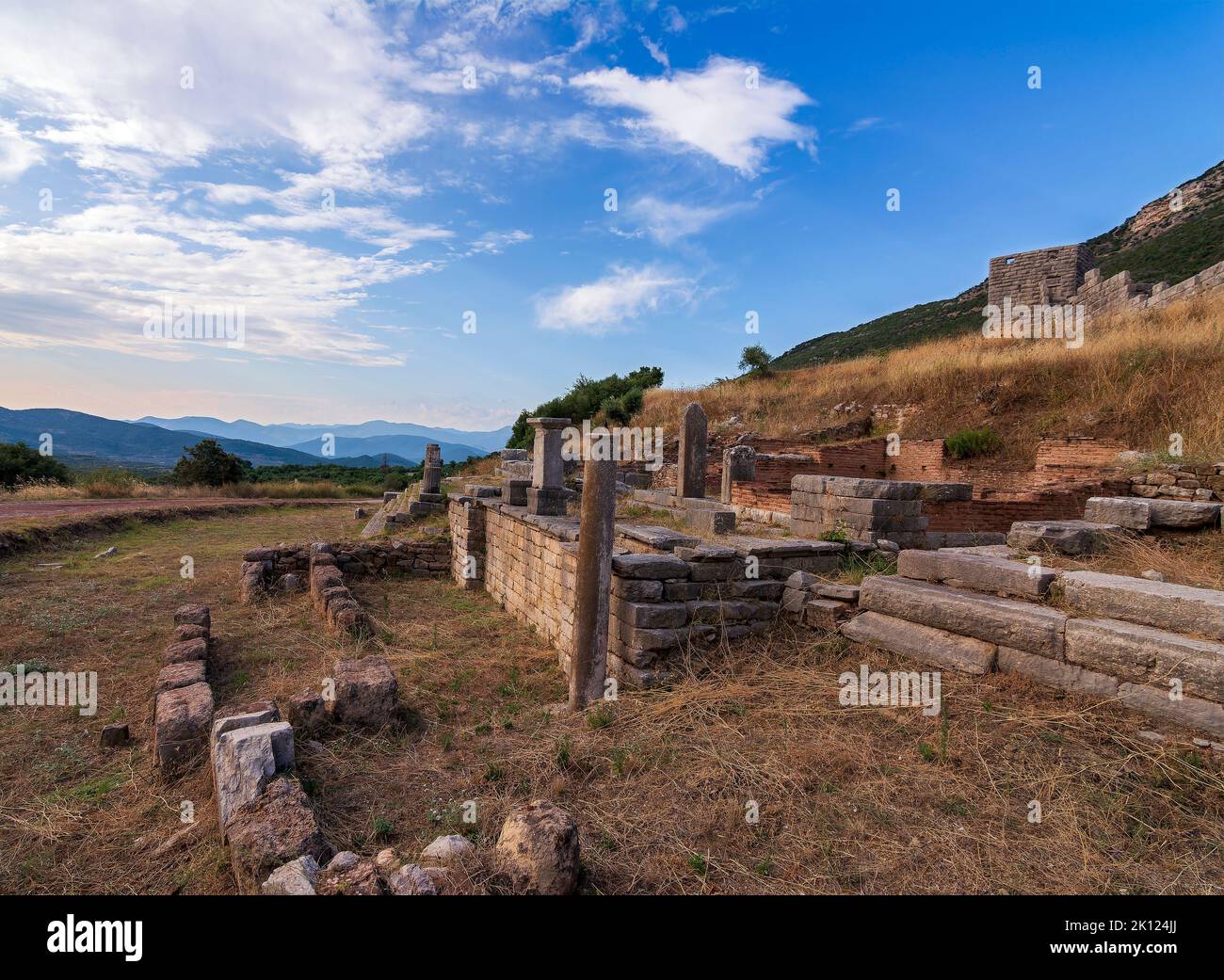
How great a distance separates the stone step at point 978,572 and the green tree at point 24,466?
27.2 meters

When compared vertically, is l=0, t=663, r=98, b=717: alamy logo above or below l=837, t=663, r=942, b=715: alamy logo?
below

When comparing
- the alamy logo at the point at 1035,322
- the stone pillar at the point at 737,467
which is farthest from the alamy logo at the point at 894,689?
the alamy logo at the point at 1035,322

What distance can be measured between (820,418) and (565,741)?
1700cm

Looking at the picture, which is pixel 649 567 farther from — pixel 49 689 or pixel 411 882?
pixel 49 689

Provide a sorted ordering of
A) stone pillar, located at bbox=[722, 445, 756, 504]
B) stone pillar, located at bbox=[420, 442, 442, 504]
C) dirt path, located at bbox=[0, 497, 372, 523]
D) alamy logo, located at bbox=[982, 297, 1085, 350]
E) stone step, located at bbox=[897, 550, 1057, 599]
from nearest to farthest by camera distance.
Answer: stone step, located at bbox=[897, 550, 1057, 599] < stone pillar, located at bbox=[722, 445, 756, 504] < stone pillar, located at bbox=[420, 442, 442, 504] < dirt path, located at bbox=[0, 497, 372, 523] < alamy logo, located at bbox=[982, 297, 1085, 350]

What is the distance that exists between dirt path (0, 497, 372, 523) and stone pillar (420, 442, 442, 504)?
8.28m

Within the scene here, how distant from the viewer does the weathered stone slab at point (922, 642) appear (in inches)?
172

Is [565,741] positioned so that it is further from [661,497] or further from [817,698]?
[661,497]

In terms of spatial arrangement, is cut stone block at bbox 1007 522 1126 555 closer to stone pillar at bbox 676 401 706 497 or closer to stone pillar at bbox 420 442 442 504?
stone pillar at bbox 676 401 706 497

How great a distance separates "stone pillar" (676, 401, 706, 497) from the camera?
962cm

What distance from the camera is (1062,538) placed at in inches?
217

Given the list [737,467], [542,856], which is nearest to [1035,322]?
[737,467]

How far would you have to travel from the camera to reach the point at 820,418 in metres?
19.4

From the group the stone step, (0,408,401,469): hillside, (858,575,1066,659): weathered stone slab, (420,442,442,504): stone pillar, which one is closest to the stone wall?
(420,442,442,504): stone pillar
